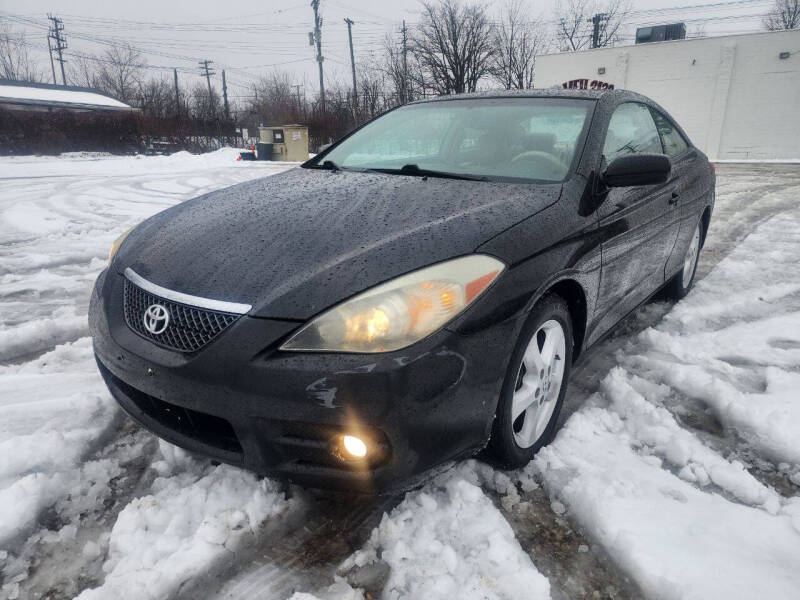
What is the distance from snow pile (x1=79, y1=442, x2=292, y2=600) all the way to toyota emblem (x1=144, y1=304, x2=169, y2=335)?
611mm

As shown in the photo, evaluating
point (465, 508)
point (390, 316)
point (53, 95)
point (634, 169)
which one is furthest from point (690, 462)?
point (53, 95)

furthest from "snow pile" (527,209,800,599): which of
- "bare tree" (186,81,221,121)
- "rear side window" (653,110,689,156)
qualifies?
A: "bare tree" (186,81,221,121)

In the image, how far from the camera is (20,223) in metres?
6.55

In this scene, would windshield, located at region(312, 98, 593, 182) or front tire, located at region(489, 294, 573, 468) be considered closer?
front tire, located at region(489, 294, 573, 468)

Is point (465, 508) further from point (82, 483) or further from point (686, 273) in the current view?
point (686, 273)

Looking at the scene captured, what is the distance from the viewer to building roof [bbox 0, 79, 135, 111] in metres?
32.2

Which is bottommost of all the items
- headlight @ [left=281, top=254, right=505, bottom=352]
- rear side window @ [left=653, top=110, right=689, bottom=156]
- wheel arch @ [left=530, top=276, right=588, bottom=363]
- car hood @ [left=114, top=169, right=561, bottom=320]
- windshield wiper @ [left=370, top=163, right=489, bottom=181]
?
wheel arch @ [left=530, top=276, right=588, bottom=363]

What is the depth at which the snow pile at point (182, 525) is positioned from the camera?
1533 mm

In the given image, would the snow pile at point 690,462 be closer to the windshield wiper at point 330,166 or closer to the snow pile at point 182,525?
the snow pile at point 182,525

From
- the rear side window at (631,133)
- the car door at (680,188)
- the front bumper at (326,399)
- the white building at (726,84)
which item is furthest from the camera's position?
the white building at (726,84)

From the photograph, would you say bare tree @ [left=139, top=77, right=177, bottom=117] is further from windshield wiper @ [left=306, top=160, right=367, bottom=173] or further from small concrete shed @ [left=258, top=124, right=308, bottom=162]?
windshield wiper @ [left=306, top=160, right=367, bottom=173]

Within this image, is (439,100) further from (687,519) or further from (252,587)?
(252,587)

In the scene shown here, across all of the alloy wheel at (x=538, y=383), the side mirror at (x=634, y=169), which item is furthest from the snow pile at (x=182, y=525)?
the side mirror at (x=634, y=169)

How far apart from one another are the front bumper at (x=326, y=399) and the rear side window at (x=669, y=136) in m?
2.41
